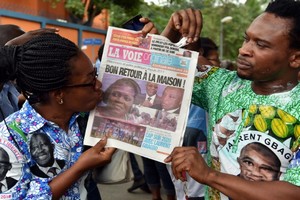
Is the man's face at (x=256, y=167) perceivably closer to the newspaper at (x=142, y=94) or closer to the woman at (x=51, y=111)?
the newspaper at (x=142, y=94)

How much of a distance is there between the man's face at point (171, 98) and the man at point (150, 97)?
0.03 metres

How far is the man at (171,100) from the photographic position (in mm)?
1601

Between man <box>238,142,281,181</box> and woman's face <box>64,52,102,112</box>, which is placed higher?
woman's face <box>64,52,102,112</box>

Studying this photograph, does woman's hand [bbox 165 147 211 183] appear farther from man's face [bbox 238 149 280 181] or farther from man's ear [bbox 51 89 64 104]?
man's ear [bbox 51 89 64 104]

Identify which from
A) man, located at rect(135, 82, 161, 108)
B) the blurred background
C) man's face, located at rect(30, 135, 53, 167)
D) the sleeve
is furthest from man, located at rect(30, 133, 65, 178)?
the blurred background

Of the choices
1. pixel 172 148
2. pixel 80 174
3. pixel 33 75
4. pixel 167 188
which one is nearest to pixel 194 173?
pixel 172 148

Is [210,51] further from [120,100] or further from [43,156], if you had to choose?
[43,156]

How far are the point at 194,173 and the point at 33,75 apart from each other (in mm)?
709

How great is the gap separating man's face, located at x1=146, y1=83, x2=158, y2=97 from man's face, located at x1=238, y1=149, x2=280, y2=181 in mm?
417

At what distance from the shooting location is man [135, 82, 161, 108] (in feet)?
5.34

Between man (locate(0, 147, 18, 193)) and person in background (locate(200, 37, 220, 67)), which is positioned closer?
man (locate(0, 147, 18, 193))

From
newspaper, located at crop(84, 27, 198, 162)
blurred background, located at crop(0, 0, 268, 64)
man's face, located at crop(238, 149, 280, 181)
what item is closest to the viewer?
man's face, located at crop(238, 149, 280, 181)

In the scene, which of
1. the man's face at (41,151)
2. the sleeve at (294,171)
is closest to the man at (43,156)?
the man's face at (41,151)

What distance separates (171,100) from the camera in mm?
1611
